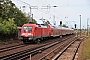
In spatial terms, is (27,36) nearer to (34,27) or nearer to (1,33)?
(34,27)

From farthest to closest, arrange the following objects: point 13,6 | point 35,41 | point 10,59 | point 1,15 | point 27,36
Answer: point 13,6 → point 1,15 → point 35,41 → point 27,36 → point 10,59

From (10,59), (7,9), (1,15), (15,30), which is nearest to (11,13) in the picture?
(7,9)

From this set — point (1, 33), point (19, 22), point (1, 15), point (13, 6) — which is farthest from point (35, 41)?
point (13, 6)

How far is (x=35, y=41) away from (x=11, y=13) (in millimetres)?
22565

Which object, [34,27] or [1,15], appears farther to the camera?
[1,15]

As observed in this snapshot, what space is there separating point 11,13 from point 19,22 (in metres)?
3.02

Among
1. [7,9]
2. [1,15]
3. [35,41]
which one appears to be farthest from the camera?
[7,9]

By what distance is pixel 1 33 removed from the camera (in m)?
38.8

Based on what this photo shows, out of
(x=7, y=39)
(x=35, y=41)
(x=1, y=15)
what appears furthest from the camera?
(x=1, y=15)

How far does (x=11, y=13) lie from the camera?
55469 mm

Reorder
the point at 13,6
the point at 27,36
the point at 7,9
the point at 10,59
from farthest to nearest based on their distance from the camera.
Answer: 1. the point at 13,6
2. the point at 7,9
3. the point at 27,36
4. the point at 10,59

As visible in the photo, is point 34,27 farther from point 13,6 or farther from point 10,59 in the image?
point 13,6

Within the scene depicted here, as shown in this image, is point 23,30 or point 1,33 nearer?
point 23,30

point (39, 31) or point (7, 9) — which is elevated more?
point (7, 9)
